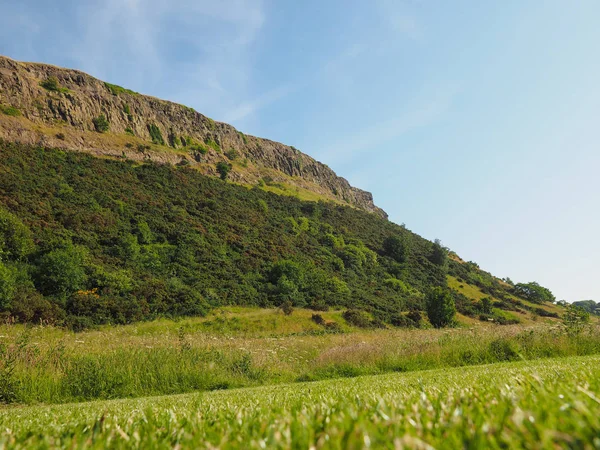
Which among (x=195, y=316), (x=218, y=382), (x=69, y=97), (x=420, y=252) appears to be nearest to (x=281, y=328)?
(x=195, y=316)

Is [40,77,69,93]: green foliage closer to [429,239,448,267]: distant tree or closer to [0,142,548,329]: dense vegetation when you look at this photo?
[0,142,548,329]: dense vegetation

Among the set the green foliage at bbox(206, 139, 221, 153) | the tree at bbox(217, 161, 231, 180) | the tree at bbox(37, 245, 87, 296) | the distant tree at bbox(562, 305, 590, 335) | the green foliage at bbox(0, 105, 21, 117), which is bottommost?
the distant tree at bbox(562, 305, 590, 335)

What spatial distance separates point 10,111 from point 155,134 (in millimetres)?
31463

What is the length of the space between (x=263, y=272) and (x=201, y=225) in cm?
1475

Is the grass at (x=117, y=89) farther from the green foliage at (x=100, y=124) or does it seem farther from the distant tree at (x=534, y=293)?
the distant tree at (x=534, y=293)

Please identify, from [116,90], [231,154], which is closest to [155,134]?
[116,90]

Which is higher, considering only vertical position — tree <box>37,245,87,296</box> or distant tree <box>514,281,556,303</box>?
distant tree <box>514,281,556,303</box>

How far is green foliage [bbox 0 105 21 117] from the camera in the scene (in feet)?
200

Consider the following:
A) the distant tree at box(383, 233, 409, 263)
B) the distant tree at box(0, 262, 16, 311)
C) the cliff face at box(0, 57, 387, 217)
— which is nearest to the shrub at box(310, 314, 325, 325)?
the distant tree at box(0, 262, 16, 311)

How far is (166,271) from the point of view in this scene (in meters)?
47.0

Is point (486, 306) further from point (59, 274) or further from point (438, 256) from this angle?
point (59, 274)

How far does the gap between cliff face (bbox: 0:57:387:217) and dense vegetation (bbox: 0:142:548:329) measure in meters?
5.97

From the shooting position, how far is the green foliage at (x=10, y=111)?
6089 cm

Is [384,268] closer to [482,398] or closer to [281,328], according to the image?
[281,328]
